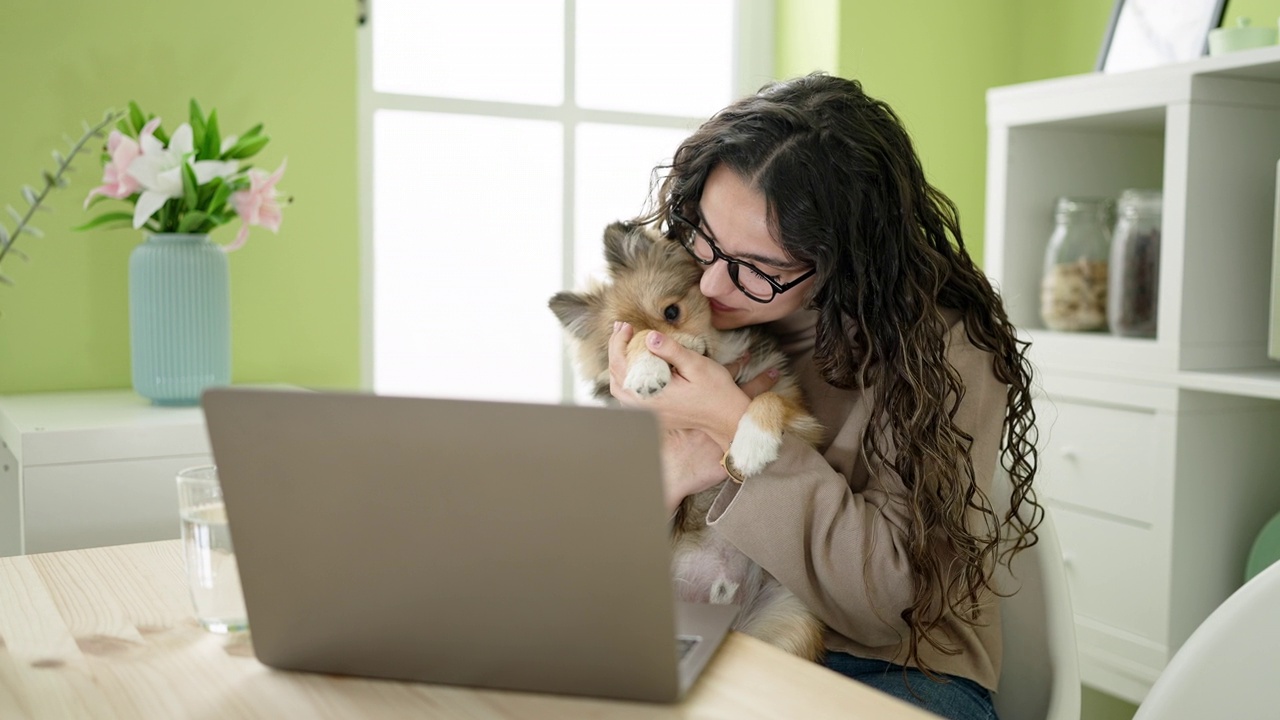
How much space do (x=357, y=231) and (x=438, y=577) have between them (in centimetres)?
188

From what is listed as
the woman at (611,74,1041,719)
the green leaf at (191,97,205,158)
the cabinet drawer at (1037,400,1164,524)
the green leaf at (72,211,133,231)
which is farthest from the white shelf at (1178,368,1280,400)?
the green leaf at (72,211,133,231)

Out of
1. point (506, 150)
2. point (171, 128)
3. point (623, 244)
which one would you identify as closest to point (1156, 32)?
point (506, 150)

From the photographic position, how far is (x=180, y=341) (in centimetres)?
203

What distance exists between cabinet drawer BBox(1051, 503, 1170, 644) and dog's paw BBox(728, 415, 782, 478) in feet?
3.92

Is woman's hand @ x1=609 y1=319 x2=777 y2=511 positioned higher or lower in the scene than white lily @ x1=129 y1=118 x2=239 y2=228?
lower

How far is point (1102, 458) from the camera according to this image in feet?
7.55

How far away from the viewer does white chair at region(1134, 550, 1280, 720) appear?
99cm

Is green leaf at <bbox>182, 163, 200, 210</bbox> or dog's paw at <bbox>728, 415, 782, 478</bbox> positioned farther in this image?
green leaf at <bbox>182, 163, 200, 210</bbox>

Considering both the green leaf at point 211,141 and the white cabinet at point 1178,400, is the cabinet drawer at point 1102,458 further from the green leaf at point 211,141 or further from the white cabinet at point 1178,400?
the green leaf at point 211,141

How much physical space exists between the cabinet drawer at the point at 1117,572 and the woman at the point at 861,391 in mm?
1003

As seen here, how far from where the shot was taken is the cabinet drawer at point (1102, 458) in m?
2.21

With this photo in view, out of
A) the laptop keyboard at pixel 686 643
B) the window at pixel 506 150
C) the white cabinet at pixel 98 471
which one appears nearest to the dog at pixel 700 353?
the laptop keyboard at pixel 686 643

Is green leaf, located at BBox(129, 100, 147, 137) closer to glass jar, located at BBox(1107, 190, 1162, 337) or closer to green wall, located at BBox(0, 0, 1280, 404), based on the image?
green wall, located at BBox(0, 0, 1280, 404)

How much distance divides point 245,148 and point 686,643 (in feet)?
5.20
